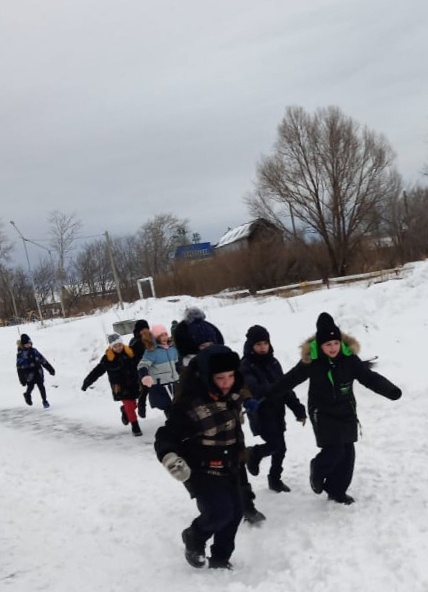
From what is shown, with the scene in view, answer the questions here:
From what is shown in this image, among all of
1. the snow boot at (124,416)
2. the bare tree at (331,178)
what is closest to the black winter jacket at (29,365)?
the snow boot at (124,416)

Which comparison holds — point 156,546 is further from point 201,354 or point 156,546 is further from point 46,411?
point 46,411

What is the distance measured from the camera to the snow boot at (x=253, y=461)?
15.8ft

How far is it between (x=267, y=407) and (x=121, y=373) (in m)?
3.73

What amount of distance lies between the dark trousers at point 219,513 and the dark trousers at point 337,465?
0.91 m

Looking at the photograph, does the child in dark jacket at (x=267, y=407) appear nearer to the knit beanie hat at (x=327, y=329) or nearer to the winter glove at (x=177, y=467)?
the knit beanie hat at (x=327, y=329)

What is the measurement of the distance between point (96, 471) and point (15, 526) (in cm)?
148

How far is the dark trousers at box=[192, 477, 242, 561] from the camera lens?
11.7 feet

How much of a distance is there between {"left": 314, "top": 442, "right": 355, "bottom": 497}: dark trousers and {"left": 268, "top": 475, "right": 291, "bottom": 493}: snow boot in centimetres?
60

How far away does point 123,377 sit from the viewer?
7926 mm

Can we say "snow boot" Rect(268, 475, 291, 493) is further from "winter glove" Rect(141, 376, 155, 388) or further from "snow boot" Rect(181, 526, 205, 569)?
"winter glove" Rect(141, 376, 155, 388)

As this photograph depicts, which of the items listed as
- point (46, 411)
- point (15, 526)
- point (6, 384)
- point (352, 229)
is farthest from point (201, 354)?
point (352, 229)

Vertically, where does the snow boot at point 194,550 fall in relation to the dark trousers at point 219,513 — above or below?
below

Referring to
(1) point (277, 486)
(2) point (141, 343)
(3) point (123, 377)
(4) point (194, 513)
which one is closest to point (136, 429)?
(3) point (123, 377)

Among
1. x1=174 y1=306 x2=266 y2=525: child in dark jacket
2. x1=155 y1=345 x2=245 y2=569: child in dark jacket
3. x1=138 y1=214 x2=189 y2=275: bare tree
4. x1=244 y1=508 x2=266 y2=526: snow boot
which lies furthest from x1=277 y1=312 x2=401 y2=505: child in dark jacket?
x1=138 y1=214 x2=189 y2=275: bare tree
